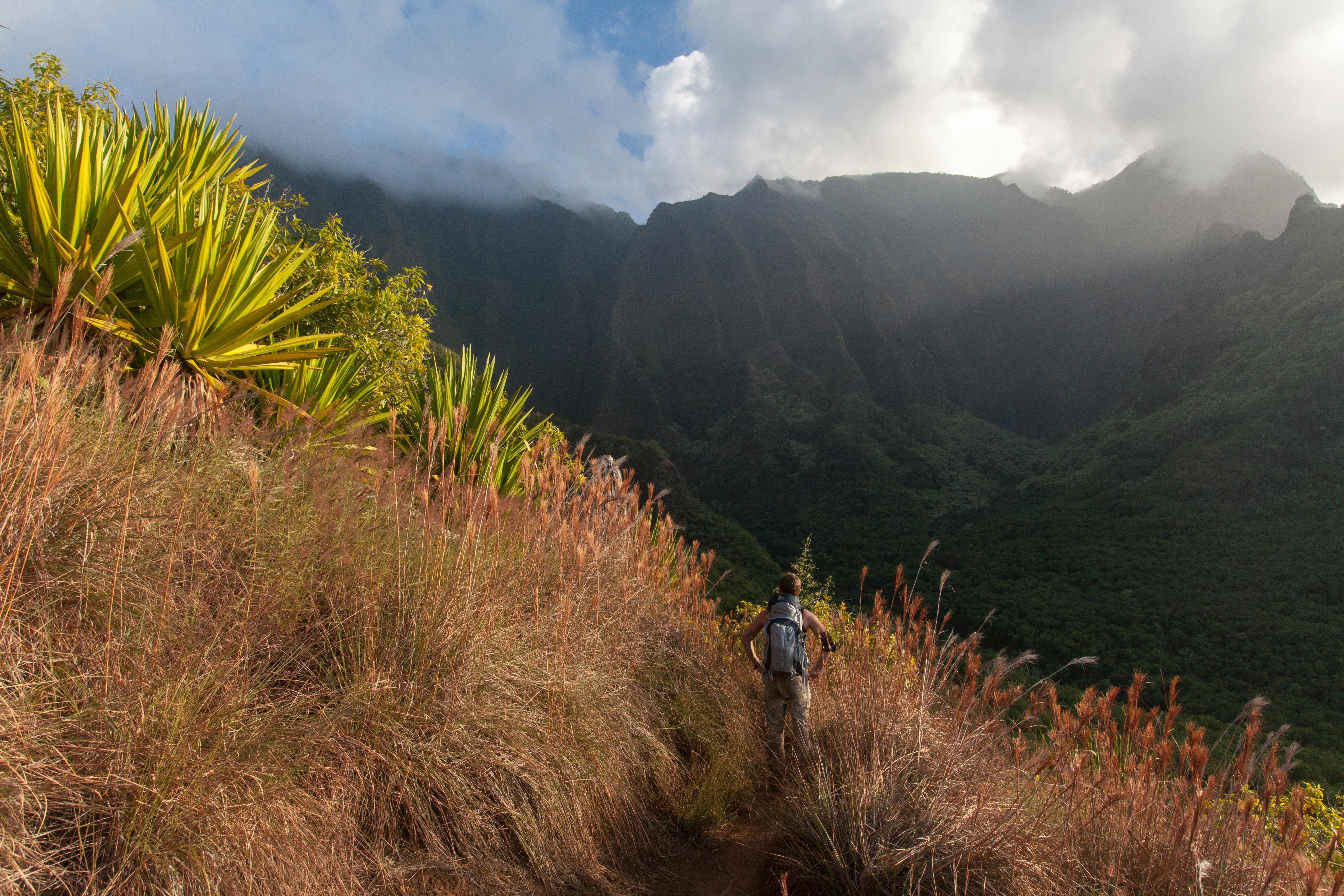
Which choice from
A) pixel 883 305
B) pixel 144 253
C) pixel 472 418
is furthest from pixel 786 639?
pixel 883 305

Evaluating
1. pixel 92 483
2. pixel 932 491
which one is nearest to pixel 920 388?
pixel 932 491

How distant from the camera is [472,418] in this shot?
20.2 ft

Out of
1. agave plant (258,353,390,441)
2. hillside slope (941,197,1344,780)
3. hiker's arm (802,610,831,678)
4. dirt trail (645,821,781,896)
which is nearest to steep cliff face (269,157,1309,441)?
hillside slope (941,197,1344,780)

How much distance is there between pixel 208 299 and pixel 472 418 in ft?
8.27

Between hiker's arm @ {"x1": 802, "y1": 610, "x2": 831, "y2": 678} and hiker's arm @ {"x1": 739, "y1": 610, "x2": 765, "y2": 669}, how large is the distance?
0.32 metres

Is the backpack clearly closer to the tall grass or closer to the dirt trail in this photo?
the tall grass

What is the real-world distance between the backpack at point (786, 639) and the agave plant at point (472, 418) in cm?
221

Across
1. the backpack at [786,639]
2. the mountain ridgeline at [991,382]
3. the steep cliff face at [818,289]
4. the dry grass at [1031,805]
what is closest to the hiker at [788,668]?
the backpack at [786,639]

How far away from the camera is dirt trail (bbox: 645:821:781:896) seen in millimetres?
3057

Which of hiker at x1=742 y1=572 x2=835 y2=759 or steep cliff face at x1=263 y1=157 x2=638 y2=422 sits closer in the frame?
hiker at x1=742 y1=572 x2=835 y2=759

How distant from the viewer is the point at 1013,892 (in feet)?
8.04

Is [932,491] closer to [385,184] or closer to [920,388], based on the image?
[920,388]

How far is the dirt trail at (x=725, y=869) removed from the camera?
3057mm

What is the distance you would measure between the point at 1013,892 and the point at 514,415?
5616mm
